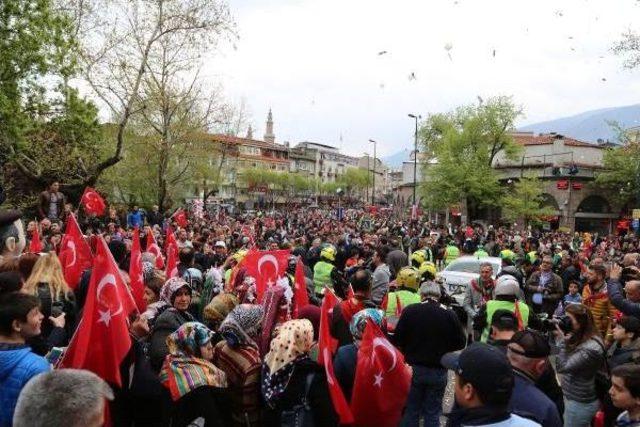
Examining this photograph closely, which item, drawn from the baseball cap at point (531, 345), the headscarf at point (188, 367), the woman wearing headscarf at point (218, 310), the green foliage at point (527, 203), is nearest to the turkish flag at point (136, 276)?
the woman wearing headscarf at point (218, 310)

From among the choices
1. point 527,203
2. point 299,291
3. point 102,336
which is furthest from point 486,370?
point 527,203

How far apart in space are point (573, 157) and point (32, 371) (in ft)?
197

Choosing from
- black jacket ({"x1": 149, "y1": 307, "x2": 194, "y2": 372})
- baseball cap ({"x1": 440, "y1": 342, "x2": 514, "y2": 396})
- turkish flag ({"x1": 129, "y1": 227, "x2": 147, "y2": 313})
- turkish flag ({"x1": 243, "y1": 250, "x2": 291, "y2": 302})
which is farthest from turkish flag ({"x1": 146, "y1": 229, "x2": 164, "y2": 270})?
baseball cap ({"x1": 440, "y1": 342, "x2": 514, "y2": 396})

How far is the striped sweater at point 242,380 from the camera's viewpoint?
13.7 ft

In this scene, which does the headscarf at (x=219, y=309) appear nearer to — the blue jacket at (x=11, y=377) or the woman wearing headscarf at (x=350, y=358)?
the woman wearing headscarf at (x=350, y=358)

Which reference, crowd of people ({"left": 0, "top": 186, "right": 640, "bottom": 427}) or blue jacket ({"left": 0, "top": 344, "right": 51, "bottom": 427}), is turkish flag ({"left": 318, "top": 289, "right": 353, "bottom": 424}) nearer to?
crowd of people ({"left": 0, "top": 186, "right": 640, "bottom": 427})

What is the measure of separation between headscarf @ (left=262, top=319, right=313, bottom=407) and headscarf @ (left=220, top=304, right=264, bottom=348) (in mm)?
230

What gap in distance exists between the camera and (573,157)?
2253 inches

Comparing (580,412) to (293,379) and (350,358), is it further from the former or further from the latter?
(293,379)

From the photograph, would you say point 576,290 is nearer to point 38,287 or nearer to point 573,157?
point 38,287

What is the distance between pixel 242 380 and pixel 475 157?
49043 mm

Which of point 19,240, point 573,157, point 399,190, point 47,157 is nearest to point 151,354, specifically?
point 19,240

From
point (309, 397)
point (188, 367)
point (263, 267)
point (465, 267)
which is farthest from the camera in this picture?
point (465, 267)

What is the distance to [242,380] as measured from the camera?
416 cm
